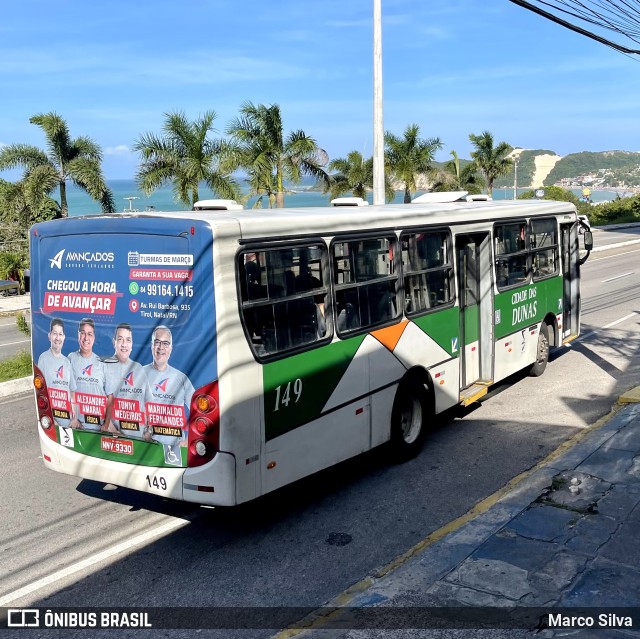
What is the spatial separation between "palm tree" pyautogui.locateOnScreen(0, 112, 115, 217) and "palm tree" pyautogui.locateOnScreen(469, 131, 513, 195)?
2950 centimetres

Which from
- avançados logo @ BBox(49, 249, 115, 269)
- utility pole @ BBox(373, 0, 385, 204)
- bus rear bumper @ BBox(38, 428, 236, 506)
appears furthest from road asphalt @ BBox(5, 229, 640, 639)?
utility pole @ BBox(373, 0, 385, 204)

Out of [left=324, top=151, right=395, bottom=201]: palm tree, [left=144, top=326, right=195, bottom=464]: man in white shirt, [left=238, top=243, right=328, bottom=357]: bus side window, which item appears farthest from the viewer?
[left=324, top=151, right=395, bottom=201]: palm tree

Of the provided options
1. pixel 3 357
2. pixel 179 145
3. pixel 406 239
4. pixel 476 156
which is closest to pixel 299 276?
pixel 406 239

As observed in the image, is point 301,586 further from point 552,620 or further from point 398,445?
point 398,445

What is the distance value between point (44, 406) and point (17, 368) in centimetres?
644

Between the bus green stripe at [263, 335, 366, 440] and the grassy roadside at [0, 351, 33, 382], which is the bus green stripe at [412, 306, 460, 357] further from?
the grassy roadside at [0, 351, 33, 382]

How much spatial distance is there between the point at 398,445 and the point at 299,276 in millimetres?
2554

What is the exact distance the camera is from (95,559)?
625 centimetres

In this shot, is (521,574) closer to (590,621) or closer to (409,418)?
(590,621)

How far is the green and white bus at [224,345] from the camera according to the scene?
5.97 meters

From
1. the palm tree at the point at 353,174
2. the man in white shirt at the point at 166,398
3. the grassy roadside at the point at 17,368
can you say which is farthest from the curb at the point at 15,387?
the palm tree at the point at 353,174

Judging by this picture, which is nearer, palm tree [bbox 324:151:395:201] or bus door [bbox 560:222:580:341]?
bus door [bbox 560:222:580:341]

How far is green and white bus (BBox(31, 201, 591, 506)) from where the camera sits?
19.6ft

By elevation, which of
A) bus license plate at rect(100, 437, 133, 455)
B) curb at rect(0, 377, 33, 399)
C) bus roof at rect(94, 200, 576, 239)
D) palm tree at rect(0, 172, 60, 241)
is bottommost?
curb at rect(0, 377, 33, 399)
